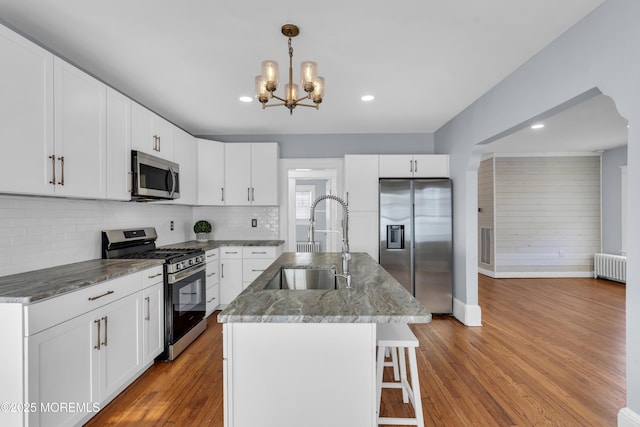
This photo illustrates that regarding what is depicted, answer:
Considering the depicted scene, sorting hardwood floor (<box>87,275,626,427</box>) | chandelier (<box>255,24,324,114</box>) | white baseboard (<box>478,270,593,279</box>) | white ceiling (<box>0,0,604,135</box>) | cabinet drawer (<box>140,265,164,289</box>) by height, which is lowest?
hardwood floor (<box>87,275,626,427</box>)

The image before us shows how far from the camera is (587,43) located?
6.55 feet

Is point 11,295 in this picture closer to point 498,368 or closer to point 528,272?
point 498,368

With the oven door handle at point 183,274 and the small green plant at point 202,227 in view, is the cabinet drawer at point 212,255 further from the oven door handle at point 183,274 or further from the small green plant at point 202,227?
the small green plant at point 202,227

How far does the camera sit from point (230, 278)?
166 inches

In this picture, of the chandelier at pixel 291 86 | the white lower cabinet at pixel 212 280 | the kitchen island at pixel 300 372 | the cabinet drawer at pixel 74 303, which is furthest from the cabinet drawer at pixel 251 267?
the kitchen island at pixel 300 372

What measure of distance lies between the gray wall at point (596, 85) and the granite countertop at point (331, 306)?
4.34ft

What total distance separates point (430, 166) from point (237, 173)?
105 inches

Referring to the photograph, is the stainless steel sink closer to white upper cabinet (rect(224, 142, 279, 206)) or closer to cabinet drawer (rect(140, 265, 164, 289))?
cabinet drawer (rect(140, 265, 164, 289))

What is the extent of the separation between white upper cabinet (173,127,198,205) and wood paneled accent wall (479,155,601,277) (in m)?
5.73

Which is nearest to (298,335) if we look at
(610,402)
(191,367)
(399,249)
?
(191,367)

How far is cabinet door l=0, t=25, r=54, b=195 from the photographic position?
1710mm

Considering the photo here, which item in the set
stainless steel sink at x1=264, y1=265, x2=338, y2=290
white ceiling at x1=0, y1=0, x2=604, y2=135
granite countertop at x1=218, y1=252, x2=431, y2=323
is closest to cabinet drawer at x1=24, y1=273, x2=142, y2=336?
granite countertop at x1=218, y1=252, x2=431, y2=323

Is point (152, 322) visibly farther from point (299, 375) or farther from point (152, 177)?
point (299, 375)

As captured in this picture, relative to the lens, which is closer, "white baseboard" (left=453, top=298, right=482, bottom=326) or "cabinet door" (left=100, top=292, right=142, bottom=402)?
"cabinet door" (left=100, top=292, right=142, bottom=402)
